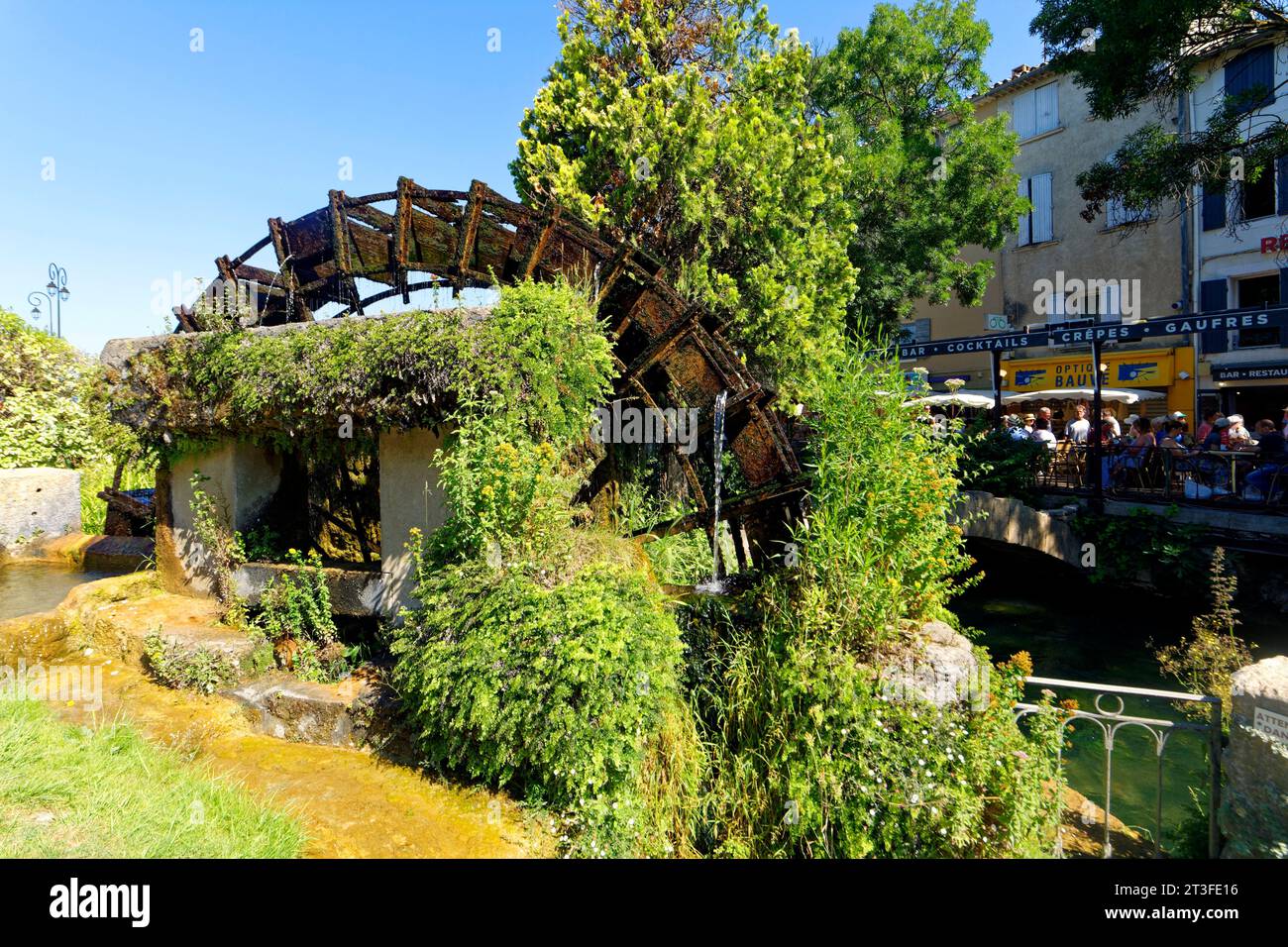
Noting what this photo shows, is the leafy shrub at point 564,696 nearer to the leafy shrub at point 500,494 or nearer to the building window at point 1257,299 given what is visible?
the leafy shrub at point 500,494

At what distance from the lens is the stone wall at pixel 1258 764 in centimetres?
289

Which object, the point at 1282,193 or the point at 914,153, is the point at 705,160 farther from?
the point at 1282,193

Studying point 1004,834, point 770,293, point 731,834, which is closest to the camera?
point 1004,834

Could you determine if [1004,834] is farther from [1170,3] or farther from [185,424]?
[1170,3]

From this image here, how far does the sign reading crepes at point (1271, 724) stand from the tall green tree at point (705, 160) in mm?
5331

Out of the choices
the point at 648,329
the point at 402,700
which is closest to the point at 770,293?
the point at 648,329

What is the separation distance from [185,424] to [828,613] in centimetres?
547

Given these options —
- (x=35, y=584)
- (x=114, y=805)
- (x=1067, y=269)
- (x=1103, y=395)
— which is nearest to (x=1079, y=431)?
(x=1103, y=395)

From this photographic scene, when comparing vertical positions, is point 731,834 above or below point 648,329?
below

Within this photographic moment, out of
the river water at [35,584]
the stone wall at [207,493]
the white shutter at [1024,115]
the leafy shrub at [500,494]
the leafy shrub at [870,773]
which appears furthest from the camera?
the white shutter at [1024,115]

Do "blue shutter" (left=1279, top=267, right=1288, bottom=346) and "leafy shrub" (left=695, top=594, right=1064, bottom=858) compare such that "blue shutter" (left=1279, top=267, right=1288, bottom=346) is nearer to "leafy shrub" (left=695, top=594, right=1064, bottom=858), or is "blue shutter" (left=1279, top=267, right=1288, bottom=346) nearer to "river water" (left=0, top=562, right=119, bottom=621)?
"leafy shrub" (left=695, top=594, right=1064, bottom=858)

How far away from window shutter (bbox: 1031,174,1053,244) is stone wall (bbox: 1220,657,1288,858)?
18340 millimetres

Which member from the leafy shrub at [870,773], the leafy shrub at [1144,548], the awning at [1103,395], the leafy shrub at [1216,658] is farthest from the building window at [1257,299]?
the leafy shrub at [870,773]

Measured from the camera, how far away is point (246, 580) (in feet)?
19.1
